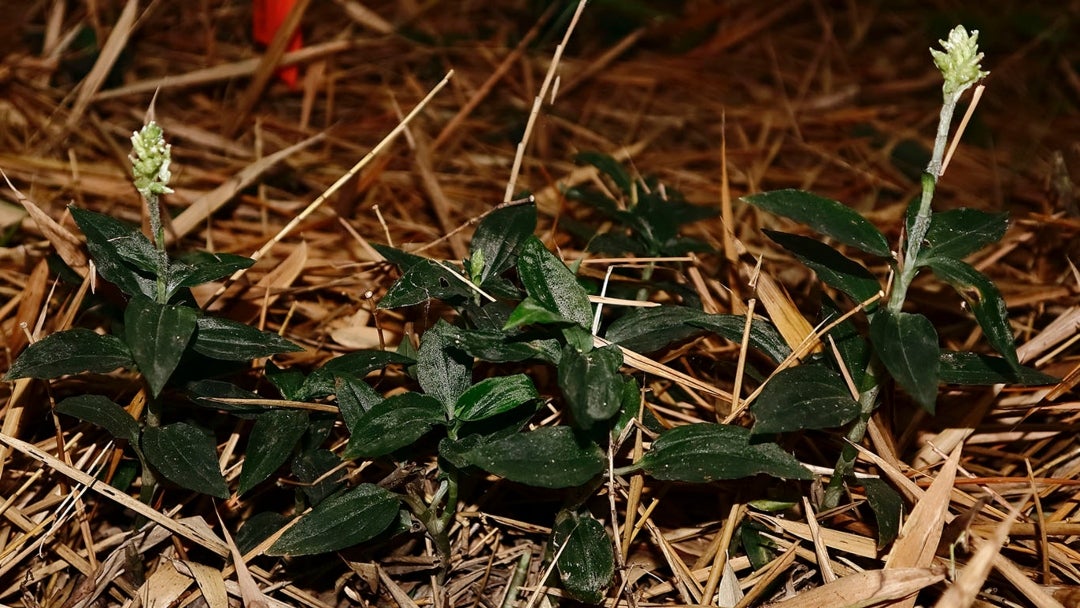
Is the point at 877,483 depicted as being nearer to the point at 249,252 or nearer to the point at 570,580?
the point at 570,580

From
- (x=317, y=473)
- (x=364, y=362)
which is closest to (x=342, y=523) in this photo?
(x=317, y=473)

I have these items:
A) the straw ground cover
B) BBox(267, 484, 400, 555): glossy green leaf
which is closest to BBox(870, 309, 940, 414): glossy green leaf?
the straw ground cover

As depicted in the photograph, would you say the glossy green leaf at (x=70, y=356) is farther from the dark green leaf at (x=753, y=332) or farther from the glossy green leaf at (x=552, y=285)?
the dark green leaf at (x=753, y=332)

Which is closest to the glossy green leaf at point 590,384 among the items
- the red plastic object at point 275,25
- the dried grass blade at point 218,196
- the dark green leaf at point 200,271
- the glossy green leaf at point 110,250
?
the dark green leaf at point 200,271

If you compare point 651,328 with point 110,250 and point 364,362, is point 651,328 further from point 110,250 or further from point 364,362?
point 110,250

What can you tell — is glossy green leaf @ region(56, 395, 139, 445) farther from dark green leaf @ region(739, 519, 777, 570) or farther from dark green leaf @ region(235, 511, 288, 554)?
dark green leaf @ region(739, 519, 777, 570)

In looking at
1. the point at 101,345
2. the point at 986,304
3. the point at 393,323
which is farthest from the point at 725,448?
the point at 101,345

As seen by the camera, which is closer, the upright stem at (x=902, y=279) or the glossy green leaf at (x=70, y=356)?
the upright stem at (x=902, y=279)
